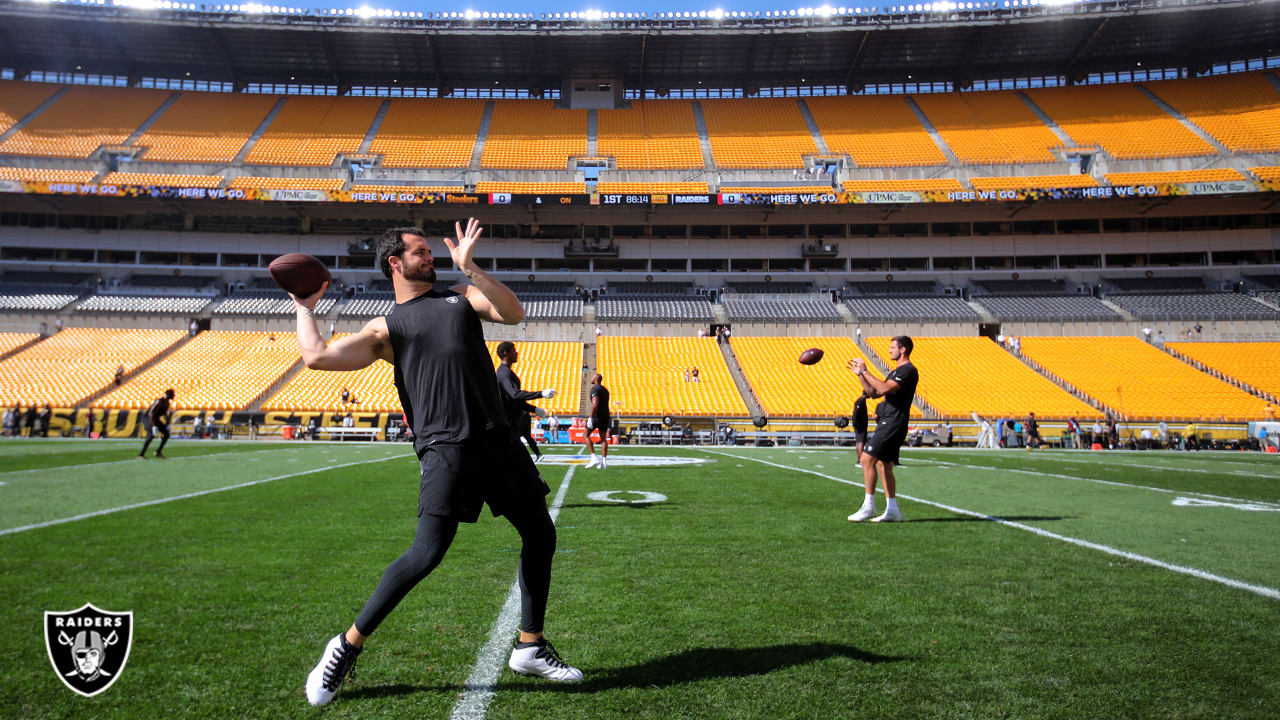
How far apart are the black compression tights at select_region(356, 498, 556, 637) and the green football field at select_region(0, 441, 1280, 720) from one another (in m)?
0.31

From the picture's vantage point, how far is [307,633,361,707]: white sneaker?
2791 millimetres

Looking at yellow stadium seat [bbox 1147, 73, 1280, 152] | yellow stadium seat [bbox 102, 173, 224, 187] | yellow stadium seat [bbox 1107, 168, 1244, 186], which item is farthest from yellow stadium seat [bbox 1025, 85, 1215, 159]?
yellow stadium seat [bbox 102, 173, 224, 187]

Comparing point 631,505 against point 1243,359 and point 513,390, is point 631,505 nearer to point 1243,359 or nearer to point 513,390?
point 513,390

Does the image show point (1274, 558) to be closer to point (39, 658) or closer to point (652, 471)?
point (39, 658)

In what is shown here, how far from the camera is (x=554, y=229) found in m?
45.8

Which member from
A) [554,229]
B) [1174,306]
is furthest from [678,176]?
[1174,306]

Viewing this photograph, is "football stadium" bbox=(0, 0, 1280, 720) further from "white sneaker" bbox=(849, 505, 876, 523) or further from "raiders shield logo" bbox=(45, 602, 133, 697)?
"white sneaker" bbox=(849, 505, 876, 523)

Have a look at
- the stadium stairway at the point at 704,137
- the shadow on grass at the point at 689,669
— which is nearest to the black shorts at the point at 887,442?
the shadow on grass at the point at 689,669

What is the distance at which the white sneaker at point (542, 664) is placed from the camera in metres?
3.05

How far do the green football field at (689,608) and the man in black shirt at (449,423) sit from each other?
344mm

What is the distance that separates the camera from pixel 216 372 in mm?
33969

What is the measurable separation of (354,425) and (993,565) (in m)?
28.0

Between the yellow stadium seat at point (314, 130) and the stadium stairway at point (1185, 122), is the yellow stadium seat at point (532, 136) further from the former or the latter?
the stadium stairway at point (1185, 122)

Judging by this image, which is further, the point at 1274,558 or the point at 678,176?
the point at 678,176
